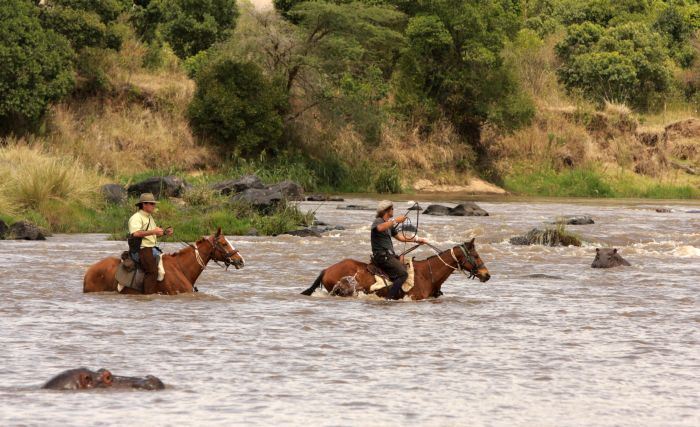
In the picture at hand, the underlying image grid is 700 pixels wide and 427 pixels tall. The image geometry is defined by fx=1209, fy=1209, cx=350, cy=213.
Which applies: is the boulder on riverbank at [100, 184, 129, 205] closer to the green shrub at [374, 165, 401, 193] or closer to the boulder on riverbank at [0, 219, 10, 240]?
the boulder on riverbank at [0, 219, 10, 240]

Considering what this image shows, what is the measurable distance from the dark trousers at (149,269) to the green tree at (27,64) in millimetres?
32277

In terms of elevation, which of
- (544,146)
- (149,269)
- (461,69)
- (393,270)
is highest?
(461,69)

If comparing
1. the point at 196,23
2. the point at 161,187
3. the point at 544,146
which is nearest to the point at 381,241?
the point at 161,187

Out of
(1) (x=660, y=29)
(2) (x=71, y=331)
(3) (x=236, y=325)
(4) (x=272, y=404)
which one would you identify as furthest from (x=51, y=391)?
(1) (x=660, y=29)

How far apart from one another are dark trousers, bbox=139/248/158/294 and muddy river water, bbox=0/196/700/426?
186 millimetres

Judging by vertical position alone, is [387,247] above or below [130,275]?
above

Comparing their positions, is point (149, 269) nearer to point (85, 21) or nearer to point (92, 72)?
point (85, 21)

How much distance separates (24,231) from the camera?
2667 cm

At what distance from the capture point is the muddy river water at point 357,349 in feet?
32.5

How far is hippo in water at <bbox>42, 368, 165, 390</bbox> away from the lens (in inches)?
407

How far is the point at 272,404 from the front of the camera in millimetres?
10148

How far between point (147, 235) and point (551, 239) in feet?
48.6

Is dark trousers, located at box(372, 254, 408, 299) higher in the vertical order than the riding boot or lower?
higher

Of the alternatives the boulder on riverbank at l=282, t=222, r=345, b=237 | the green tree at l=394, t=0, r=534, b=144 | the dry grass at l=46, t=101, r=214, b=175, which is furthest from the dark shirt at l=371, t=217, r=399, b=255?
the green tree at l=394, t=0, r=534, b=144
